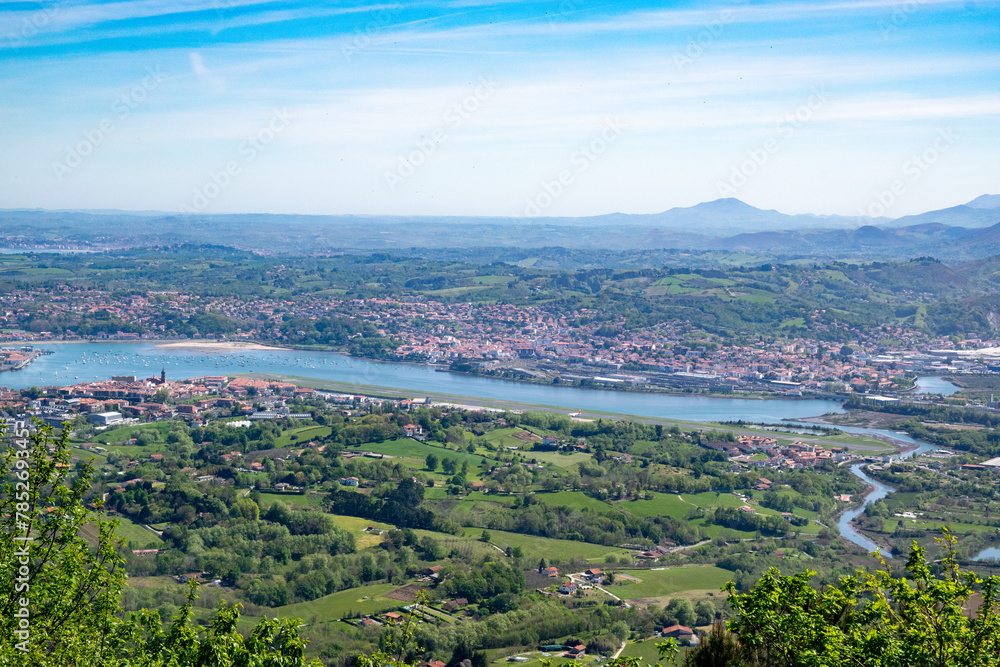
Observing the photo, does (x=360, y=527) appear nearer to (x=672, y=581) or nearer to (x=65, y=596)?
(x=672, y=581)

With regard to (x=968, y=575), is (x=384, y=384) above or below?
below

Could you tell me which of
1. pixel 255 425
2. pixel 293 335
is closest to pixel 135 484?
pixel 255 425

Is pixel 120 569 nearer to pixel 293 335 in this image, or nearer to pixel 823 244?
pixel 293 335

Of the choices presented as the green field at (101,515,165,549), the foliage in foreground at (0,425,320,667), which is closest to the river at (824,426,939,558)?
the green field at (101,515,165,549)

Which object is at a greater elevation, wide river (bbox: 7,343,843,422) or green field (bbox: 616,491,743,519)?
green field (bbox: 616,491,743,519)

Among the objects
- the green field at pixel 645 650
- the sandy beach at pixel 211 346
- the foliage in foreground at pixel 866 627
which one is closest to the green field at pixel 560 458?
the green field at pixel 645 650

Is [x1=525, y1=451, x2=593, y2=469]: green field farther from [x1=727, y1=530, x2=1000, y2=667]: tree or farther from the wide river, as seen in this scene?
[x1=727, y1=530, x2=1000, y2=667]: tree

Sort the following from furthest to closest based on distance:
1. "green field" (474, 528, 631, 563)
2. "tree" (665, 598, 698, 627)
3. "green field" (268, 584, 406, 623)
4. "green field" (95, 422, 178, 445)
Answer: "green field" (95, 422, 178, 445), "green field" (474, 528, 631, 563), "green field" (268, 584, 406, 623), "tree" (665, 598, 698, 627)
